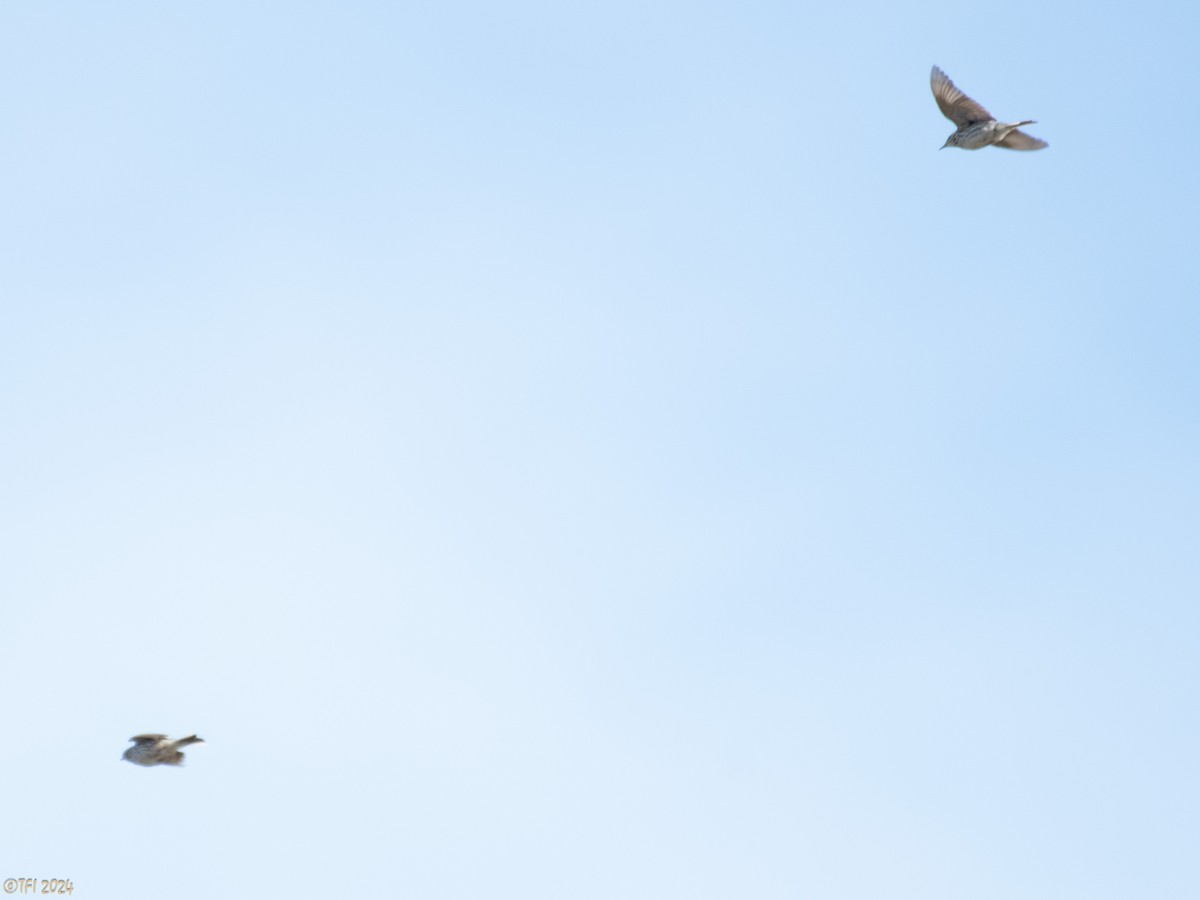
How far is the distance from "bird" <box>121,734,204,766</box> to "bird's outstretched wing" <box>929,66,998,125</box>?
33.5 meters

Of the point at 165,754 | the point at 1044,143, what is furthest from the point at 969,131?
the point at 165,754

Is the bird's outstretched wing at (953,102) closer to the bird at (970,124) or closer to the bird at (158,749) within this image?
the bird at (970,124)

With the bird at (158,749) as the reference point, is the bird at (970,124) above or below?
above

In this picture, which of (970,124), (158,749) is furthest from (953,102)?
(158,749)

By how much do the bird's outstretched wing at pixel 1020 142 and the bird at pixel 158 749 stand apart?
34379 mm

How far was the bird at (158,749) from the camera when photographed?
162 ft

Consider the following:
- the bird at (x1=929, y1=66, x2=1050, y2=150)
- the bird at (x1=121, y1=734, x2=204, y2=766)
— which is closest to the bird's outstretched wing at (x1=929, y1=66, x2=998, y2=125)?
the bird at (x1=929, y1=66, x2=1050, y2=150)

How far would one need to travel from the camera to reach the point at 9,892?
45.3 meters

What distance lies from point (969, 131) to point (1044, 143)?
2.62 m

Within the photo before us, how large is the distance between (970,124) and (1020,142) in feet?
6.11

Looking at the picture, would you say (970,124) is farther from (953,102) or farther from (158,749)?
(158,749)

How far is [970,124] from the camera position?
55.1 metres

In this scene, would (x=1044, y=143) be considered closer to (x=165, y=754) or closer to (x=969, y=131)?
(x=969, y=131)

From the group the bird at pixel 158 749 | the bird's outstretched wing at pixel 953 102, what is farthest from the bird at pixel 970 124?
the bird at pixel 158 749
